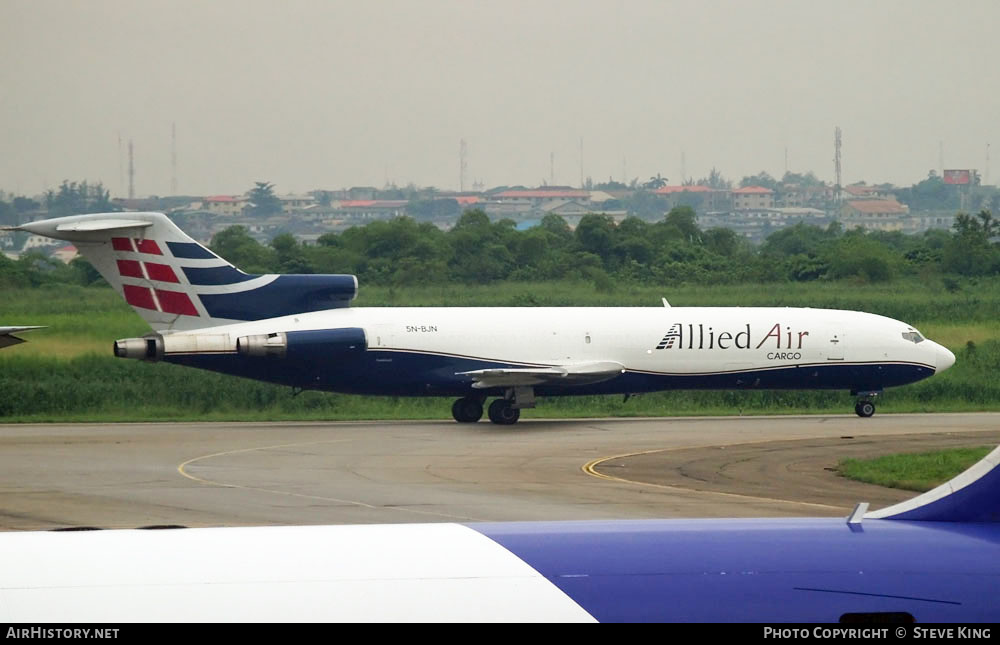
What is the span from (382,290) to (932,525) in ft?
216

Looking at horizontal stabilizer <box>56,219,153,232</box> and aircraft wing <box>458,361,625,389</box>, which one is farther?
aircraft wing <box>458,361,625,389</box>

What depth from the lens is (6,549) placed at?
5777mm

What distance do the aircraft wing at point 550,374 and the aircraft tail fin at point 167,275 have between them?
6047mm

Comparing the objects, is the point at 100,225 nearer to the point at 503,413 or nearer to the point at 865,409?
the point at 503,413

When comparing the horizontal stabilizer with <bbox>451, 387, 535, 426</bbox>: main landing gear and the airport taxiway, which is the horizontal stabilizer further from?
<bbox>451, 387, 535, 426</bbox>: main landing gear

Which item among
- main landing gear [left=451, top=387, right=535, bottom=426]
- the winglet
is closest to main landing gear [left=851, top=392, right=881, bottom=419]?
main landing gear [left=451, top=387, right=535, bottom=426]

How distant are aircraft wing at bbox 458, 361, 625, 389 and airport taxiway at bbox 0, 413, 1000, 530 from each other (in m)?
1.33

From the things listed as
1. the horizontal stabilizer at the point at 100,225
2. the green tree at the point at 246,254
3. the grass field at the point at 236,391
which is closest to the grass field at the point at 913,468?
the grass field at the point at 236,391

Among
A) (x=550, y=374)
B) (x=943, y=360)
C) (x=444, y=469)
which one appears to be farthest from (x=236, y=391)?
(x=943, y=360)

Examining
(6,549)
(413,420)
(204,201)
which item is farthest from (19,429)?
(204,201)

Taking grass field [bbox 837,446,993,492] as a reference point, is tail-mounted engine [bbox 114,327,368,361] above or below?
above

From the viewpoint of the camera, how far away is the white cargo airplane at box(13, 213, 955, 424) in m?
39.5

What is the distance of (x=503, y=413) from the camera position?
41969 mm
